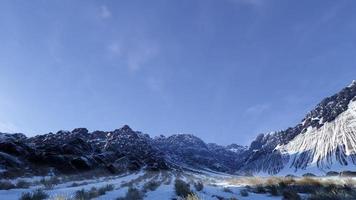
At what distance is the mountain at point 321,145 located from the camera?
113600mm

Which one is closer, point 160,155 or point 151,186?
point 151,186

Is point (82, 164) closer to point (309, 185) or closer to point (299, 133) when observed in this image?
point (309, 185)

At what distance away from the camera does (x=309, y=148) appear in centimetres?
14238

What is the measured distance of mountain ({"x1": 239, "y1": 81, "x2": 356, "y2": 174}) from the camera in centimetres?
11360

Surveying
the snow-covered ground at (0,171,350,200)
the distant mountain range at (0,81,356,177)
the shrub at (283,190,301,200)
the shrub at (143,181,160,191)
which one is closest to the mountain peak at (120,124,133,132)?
the distant mountain range at (0,81,356,177)

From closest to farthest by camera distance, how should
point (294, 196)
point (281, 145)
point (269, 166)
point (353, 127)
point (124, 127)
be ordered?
point (294, 196) < point (353, 127) < point (269, 166) < point (124, 127) < point (281, 145)

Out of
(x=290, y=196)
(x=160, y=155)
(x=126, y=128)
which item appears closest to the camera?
(x=290, y=196)

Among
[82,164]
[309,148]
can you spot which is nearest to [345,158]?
[309,148]

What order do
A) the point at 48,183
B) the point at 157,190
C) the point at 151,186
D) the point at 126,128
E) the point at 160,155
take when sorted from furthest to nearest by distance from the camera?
the point at 126,128 → the point at 160,155 → the point at 48,183 → the point at 151,186 → the point at 157,190

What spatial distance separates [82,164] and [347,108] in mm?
123680

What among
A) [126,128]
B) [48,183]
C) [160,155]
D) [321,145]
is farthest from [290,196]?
[126,128]

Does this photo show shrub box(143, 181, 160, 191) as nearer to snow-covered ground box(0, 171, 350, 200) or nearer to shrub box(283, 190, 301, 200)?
snow-covered ground box(0, 171, 350, 200)

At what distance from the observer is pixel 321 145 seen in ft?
436

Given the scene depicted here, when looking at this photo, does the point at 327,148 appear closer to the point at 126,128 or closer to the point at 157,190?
the point at 126,128
